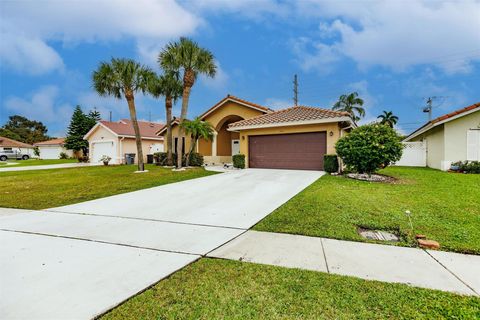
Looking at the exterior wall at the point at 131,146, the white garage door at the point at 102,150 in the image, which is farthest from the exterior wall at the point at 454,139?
the white garage door at the point at 102,150

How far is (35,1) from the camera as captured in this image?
32.7 feet

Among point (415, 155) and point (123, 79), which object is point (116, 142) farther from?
point (415, 155)

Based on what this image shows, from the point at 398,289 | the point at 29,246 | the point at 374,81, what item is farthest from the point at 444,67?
the point at 29,246

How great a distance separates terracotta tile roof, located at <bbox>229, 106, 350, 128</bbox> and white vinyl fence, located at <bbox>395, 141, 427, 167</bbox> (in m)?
8.78

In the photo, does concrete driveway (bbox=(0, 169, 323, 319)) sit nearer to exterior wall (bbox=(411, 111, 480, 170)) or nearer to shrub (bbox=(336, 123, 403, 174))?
shrub (bbox=(336, 123, 403, 174))

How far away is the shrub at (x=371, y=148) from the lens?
10.4m

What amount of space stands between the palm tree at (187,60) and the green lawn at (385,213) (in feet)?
34.6

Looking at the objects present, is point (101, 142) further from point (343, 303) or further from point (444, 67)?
point (444, 67)

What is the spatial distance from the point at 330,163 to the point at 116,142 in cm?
2175

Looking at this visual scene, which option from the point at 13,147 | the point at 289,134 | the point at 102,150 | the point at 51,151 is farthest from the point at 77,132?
the point at 289,134

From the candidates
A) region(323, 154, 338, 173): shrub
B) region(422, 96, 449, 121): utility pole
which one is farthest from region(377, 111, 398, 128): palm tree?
region(323, 154, 338, 173): shrub

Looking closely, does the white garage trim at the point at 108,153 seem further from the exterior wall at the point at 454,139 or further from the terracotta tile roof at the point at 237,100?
the exterior wall at the point at 454,139

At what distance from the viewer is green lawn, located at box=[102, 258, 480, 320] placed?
7.27ft

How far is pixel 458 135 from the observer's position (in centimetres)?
1363
